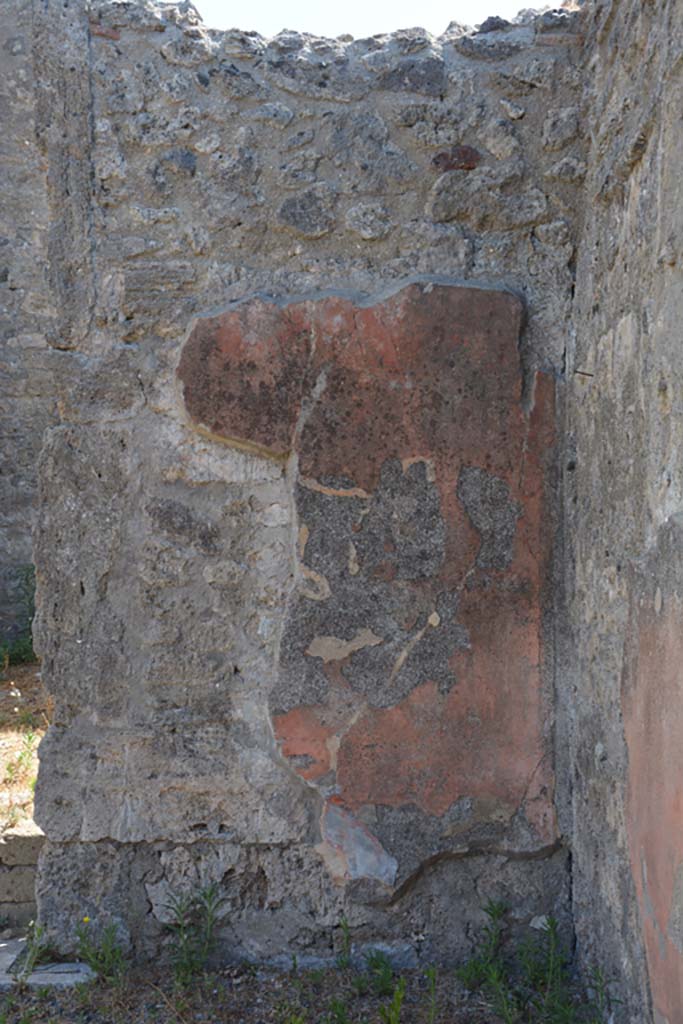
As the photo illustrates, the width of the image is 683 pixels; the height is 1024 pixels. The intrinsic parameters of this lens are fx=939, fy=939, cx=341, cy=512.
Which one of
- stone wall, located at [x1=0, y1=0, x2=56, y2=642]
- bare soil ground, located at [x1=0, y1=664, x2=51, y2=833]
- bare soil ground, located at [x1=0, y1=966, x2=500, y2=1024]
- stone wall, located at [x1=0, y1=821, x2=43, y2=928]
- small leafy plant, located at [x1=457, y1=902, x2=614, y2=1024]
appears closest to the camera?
small leafy plant, located at [x1=457, y1=902, x2=614, y2=1024]

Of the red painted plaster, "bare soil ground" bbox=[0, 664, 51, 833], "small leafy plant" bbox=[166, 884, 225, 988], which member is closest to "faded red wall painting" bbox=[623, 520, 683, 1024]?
the red painted plaster

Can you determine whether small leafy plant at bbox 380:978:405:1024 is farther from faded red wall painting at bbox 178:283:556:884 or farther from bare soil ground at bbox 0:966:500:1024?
faded red wall painting at bbox 178:283:556:884

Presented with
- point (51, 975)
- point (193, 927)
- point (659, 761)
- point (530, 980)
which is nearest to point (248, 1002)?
point (193, 927)

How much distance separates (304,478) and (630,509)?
796mm

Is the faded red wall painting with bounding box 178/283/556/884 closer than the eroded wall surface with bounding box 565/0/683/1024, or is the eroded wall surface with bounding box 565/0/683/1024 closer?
the eroded wall surface with bounding box 565/0/683/1024

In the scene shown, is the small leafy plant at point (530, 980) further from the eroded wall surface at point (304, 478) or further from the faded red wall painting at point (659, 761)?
the faded red wall painting at point (659, 761)

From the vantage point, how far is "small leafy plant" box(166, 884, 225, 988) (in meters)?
2.24

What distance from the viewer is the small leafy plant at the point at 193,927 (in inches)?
88.0

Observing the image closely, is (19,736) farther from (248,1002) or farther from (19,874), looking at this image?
(248,1002)

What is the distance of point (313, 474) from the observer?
7.30 ft

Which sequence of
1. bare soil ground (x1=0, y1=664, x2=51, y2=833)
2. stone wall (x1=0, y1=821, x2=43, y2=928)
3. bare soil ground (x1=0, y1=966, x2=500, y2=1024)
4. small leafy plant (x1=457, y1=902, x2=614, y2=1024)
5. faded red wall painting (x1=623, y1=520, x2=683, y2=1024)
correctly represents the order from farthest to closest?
bare soil ground (x1=0, y1=664, x2=51, y2=833)
stone wall (x1=0, y1=821, x2=43, y2=928)
bare soil ground (x1=0, y1=966, x2=500, y2=1024)
small leafy plant (x1=457, y1=902, x2=614, y2=1024)
faded red wall painting (x1=623, y1=520, x2=683, y2=1024)

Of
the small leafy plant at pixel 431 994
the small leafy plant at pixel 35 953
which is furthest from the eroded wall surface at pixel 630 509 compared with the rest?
the small leafy plant at pixel 35 953

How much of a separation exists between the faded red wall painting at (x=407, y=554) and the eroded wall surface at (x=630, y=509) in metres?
0.14

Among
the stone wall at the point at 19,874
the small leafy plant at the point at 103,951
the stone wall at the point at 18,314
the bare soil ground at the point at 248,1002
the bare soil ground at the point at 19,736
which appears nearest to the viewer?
the bare soil ground at the point at 248,1002
